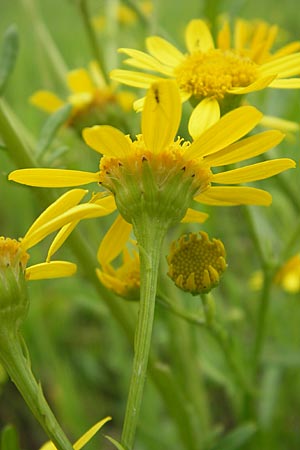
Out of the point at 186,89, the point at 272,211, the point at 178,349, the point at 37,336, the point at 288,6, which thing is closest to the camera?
the point at 186,89

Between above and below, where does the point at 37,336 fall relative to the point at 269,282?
above

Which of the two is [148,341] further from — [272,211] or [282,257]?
[272,211]

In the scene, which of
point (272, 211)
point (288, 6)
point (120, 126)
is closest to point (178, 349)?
point (120, 126)

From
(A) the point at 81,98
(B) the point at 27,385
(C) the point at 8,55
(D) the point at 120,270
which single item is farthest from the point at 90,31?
(B) the point at 27,385

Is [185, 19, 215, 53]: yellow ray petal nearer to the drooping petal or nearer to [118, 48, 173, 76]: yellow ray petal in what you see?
[118, 48, 173, 76]: yellow ray petal

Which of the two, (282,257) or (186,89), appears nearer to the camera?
(186,89)

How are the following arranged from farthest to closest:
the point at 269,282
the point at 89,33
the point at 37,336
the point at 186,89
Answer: the point at 37,336 < the point at 89,33 < the point at 269,282 < the point at 186,89

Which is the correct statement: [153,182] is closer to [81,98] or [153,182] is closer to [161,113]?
[161,113]
